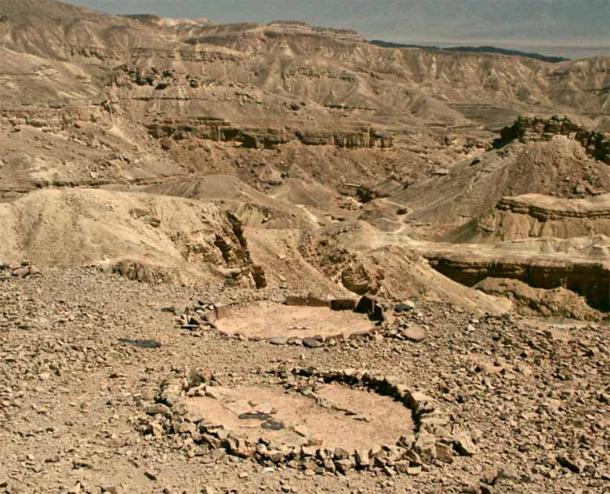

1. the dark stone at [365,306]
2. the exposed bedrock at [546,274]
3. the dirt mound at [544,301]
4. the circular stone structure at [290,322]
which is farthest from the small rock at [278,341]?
the exposed bedrock at [546,274]

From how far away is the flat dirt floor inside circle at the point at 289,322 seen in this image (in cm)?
1980

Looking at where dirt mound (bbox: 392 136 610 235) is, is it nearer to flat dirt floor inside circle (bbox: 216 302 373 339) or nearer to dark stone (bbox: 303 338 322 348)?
flat dirt floor inside circle (bbox: 216 302 373 339)

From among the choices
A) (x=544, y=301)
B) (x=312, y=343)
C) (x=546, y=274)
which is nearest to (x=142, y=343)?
(x=312, y=343)

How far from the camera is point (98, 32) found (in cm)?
17125

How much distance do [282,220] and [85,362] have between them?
40.2 m

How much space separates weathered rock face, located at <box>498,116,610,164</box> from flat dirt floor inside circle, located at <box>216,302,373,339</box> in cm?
5118

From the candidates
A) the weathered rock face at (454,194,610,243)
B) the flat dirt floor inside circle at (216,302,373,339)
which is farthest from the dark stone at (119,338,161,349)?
the weathered rock face at (454,194,610,243)

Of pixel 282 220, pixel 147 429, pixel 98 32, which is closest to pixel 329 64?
pixel 98 32

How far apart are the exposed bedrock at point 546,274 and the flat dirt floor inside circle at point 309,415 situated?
96.7ft

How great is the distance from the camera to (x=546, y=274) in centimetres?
4297

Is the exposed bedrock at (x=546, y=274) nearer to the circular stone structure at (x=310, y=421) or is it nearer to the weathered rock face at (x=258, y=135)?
the circular stone structure at (x=310, y=421)

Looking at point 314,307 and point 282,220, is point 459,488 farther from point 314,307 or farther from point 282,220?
point 282,220

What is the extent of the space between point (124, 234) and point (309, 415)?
16017 mm

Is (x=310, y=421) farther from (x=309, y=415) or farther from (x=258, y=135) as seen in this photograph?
(x=258, y=135)
